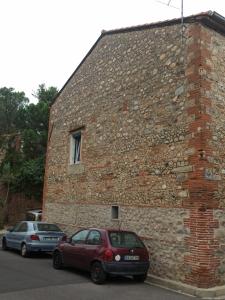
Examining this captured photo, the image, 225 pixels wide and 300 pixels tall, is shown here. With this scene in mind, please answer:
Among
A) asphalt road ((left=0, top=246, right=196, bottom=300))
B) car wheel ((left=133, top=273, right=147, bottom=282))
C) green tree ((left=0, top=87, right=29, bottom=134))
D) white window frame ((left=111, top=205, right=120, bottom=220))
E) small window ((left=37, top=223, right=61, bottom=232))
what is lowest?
asphalt road ((left=0, top=246, right=196, bottom=300))

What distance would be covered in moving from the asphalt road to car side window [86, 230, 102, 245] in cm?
96

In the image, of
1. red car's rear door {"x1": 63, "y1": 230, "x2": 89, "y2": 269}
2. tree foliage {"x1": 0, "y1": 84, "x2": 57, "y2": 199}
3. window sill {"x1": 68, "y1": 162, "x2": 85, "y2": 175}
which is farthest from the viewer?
tree foliage {"x1": 0, "y1": 84, "x2": 57, "y2": 199}

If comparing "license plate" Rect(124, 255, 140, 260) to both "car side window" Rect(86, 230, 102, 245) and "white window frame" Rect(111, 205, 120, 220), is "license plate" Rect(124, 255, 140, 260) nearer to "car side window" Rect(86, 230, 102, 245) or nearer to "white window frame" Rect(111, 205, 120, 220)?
"car side window" Rect(86, 230, 102, 245)

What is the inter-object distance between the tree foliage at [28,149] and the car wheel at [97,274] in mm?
16771

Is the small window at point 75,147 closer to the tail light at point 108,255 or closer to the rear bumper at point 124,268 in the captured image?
the tail light at point 108,255

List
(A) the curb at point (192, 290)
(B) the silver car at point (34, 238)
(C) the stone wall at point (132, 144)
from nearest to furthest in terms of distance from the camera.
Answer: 1. (A) the curb at point (192, 290)
2. (C) the stone wall at point (132, 144)
3. (B) the silver car at point (34, 238)

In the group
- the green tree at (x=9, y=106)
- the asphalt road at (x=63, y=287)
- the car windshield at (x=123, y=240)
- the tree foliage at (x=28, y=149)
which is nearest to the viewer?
the asphalt road at (x=63, y=287)

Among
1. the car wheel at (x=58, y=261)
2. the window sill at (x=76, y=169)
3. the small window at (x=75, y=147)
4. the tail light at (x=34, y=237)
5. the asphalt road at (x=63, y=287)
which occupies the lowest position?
the asphalt road at (x=63, y=287)

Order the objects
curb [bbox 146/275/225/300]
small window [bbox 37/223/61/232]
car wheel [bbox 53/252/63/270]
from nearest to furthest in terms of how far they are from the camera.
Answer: curb [bbox 146/275/225/300], car wheel [bbox 53/252/63/270], small window [bbox 37/223/61/232]

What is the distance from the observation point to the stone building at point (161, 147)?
10.3 meters

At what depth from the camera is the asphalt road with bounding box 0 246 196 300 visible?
341 inches

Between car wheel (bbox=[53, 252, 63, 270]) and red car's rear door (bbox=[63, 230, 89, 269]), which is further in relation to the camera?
car wheel (bbox=[53, 252, 63, 270])

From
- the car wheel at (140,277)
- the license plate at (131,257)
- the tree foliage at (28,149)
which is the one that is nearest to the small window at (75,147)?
the car wheel at (140,277)

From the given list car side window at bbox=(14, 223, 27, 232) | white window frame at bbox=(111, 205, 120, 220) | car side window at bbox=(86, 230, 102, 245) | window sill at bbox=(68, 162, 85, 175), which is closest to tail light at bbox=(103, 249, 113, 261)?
car side window at bbox=(86, 230, 102, 245)
